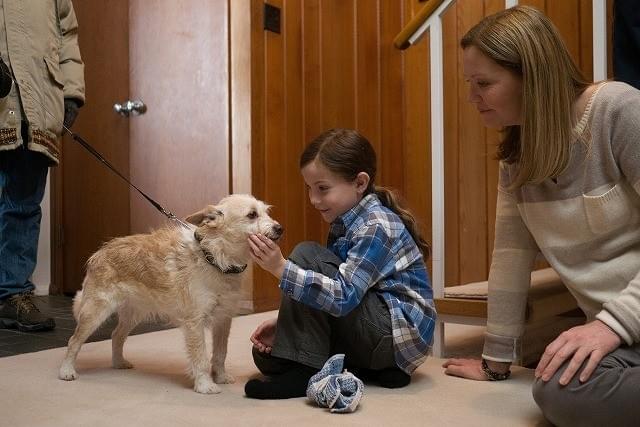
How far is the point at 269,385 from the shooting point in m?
1.60

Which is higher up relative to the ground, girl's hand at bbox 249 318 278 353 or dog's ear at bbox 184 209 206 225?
dog's ear at bbox 184 209 206 225

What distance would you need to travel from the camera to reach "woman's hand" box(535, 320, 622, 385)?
4.06 feet

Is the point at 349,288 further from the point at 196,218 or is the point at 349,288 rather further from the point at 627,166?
the point at 627,166

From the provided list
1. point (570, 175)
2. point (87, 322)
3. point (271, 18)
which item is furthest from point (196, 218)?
point (271, 18)

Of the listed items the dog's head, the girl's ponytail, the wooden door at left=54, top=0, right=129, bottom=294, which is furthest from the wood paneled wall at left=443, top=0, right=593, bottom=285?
the wooden door at left=54, top=0, right=129, bottom=294

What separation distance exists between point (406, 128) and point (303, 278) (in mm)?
2234

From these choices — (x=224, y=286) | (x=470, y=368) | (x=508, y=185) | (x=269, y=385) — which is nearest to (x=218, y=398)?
(x=269, y=385)

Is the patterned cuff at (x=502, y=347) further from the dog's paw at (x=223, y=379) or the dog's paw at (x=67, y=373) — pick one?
the dog's paw at (x=67, y=373)

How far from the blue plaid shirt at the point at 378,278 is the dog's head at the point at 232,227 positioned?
20cm

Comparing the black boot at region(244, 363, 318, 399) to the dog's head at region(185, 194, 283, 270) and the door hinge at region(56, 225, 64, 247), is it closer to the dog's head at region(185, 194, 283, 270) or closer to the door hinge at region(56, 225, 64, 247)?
the dog's head at region(185, 194, 283, 270)

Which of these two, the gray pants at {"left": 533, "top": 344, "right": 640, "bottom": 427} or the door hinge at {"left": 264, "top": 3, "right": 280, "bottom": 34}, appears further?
the door hinge at {"left": 264, "top": 3, "right": 280, "bottom": 34}

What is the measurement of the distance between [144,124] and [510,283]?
2.66 meters

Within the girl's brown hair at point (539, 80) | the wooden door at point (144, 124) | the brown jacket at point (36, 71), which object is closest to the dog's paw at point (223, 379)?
the girl's brown hair at point (539, 80)

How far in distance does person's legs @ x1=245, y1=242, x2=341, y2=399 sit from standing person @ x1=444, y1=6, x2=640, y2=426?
0.55 metres
